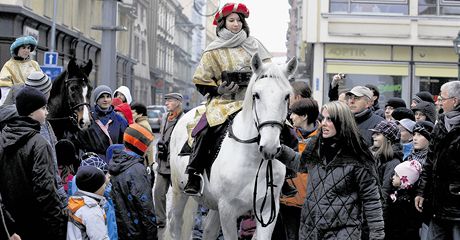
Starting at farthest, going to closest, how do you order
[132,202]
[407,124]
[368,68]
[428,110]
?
[368,68], [428,110], [407,124], [132,202]

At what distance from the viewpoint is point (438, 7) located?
31.8m

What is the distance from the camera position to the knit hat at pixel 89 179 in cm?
702

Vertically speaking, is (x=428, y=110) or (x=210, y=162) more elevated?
(x=428, y=110)

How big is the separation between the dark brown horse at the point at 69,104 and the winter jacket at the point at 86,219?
3.13 m

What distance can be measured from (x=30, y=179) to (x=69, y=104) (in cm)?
351

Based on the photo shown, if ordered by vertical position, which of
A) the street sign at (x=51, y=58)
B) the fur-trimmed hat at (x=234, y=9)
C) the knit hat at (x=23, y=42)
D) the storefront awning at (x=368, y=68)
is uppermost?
the storefront awning at (x=368, y=68)

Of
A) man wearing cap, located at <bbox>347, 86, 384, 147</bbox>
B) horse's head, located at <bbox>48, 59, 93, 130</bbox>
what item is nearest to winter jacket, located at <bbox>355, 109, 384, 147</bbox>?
man wearing cap, located at <bbox>347, 86, 384, 147</bbox>

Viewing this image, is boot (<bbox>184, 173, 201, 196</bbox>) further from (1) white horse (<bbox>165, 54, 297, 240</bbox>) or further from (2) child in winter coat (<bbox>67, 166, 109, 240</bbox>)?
(2) child in winter coat (<bbox>67, 166, 109, 240</bbox>)

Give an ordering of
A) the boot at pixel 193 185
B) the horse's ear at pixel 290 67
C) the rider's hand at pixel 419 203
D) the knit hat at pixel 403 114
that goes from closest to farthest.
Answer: the horse's ear at pixel 290 67
the rider's hand at pixel 419 203
the boot at pixel 193 185
the knit hat at pixel 403 114

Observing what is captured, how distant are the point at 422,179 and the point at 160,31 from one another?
79.0 metres

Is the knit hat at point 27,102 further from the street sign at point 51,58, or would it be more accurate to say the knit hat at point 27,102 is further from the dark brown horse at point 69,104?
the street sign at point 51,58

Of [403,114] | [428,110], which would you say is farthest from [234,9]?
[428,110]

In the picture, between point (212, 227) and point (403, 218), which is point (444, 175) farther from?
point (212, 227)

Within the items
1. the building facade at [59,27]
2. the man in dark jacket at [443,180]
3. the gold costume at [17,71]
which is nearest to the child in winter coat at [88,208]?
the man in dark jacket at [443,180]
